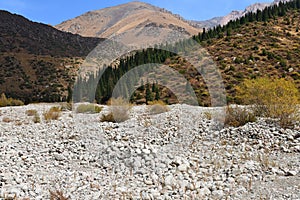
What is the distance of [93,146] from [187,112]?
5902mm

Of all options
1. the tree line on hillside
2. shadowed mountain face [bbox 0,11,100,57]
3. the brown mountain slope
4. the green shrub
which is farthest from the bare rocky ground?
shadowed mountain face [bbox 0,11,100,57]

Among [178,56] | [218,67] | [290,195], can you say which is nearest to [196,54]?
[178,56]

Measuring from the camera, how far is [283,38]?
1596 inches

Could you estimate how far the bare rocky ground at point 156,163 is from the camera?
18.8 feet

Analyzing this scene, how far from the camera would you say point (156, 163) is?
705 centimetres

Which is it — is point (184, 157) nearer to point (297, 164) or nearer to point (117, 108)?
point (297, 164)

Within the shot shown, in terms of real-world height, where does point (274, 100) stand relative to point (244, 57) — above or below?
below

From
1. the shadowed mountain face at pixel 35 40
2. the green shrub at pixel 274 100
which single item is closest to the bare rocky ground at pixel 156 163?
the green shrub at pixel 274 100

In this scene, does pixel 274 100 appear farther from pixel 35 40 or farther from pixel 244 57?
pixel 35 40

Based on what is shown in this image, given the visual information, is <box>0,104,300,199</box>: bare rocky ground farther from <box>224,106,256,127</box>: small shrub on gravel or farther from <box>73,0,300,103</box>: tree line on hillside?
<box>73,0,300,103</box>: tree line on hillside

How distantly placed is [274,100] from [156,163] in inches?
218

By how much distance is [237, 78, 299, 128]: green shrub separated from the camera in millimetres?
9625

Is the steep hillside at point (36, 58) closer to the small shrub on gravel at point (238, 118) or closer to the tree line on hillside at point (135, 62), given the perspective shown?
the tree line on hillside at point (135, 62)

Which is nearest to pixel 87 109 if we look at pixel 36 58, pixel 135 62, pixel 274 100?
pixel 274 100
